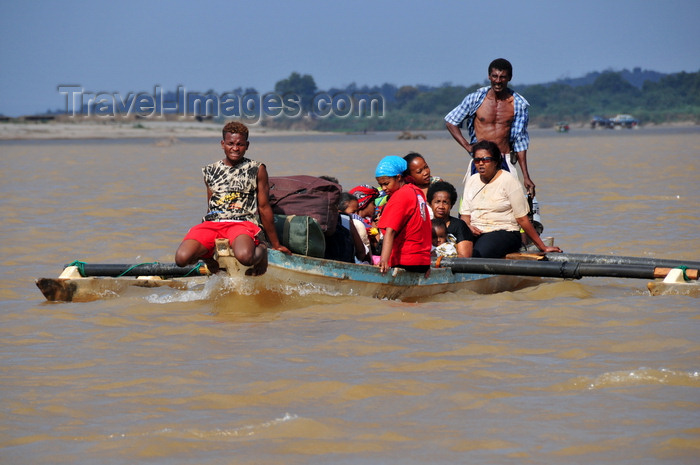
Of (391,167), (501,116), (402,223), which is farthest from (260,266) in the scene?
(501,116)

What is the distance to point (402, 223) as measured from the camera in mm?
7324

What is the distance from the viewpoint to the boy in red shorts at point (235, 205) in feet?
23.1

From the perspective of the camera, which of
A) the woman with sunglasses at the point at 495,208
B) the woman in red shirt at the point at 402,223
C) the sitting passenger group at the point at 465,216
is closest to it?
the woman in red shirt at the point at 402,223

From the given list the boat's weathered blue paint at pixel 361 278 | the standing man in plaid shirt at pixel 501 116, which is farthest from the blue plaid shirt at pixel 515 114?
the boat's weathered blue paint at pixel 361 278

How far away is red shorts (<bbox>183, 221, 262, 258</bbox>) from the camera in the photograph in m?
7.01

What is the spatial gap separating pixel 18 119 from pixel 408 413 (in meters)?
101

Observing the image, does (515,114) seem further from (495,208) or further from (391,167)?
(391,167)

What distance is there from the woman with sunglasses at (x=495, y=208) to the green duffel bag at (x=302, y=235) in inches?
63.1

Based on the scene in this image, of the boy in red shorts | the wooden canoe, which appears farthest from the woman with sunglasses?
the boy in red shorts

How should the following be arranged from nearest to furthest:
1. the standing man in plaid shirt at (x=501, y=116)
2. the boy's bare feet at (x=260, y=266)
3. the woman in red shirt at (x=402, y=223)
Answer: the boy's bare feet at (x=260, y=266)
the woman in red shirt at (x=402, y=223)
the standing man in plaid shirt at (x=501, y=116)

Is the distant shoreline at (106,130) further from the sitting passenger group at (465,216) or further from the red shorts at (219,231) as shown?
the red shorts at (219,231)

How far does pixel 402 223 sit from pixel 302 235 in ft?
2.41

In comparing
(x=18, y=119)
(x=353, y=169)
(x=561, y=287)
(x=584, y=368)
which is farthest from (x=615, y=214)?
(x=18, y=119)

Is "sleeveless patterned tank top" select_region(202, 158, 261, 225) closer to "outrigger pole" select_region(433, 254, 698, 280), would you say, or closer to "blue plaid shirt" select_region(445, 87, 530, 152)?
"outrigger pole" select_region(433, 254, 698, 280)
